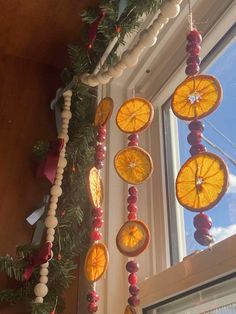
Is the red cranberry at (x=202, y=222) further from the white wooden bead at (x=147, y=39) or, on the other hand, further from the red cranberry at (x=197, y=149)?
the white wooden bead at (x=147, y=39)

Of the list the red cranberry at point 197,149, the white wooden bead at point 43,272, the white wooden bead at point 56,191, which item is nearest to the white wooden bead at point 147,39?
the red cranberry at point 197,149

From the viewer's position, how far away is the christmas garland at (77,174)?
0.94 m

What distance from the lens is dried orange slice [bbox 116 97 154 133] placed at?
84 cm

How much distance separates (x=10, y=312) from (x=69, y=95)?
1.81 feet

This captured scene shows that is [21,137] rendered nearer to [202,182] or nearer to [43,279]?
[43,279]

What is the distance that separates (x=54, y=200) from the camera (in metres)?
1.01

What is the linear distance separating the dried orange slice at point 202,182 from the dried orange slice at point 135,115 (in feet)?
0.58

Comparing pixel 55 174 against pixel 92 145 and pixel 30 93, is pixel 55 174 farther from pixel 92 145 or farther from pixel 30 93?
pixel 30 93

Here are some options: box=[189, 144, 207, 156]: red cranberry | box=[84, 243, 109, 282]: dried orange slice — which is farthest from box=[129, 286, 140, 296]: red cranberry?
box=[189, 144, 207, 156]: red cranberry

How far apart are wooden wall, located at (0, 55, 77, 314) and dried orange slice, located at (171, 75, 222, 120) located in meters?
0.55

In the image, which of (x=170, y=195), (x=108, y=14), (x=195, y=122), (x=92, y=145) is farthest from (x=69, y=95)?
(x=195, y=122)

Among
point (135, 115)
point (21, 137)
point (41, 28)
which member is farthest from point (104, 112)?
point (41, 28)

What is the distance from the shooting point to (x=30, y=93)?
131 centimetres

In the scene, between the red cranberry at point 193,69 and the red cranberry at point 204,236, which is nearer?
the red cranberry at point 204,236
